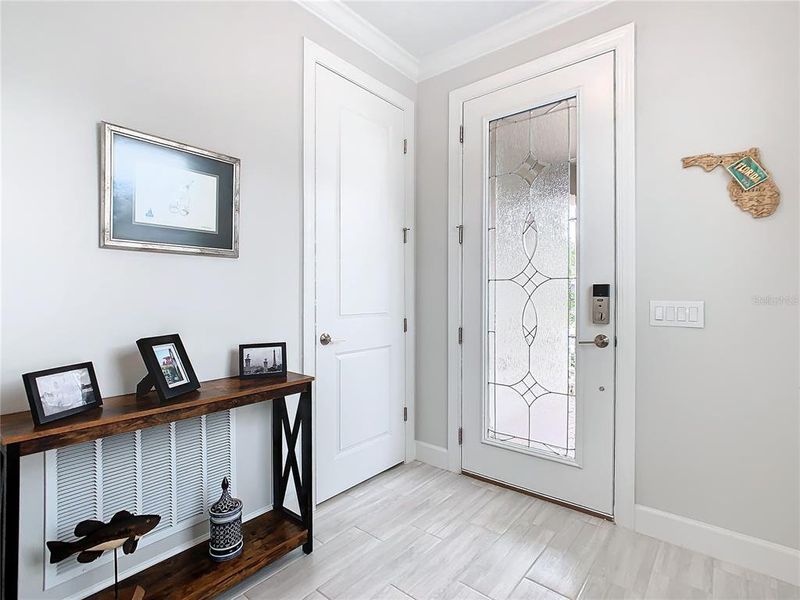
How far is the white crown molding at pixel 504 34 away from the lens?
7.17 ft

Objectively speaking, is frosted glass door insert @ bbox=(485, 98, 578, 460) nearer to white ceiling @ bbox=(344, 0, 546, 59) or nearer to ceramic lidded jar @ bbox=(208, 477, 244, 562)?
white ceiling @ bbox=(344, 0, 546, 59)

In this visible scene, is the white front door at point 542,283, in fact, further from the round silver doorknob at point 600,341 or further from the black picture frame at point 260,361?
the black picture frame at point 260,361

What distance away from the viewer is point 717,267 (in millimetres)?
1815

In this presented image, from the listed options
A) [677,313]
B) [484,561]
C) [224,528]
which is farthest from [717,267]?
[224,528]

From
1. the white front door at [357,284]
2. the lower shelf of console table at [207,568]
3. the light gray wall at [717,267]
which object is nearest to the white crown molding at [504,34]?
the light gray wall at [717,267]

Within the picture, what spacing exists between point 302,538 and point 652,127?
247 cm

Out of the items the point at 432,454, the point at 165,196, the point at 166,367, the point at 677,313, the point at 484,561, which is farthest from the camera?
the point at 432,454

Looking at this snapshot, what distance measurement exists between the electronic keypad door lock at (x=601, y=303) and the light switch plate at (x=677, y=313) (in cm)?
19

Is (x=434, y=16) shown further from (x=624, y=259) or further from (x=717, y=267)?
(x=717, y=267)

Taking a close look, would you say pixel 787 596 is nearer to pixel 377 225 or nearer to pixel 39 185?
pixel 377 225

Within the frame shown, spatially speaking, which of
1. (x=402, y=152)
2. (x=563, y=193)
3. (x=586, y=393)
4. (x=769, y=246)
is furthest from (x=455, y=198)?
(x=769, y=246)

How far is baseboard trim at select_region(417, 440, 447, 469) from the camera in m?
2.73

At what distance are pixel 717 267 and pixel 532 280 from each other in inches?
32.8

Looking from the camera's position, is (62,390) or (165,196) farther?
(165,196)
